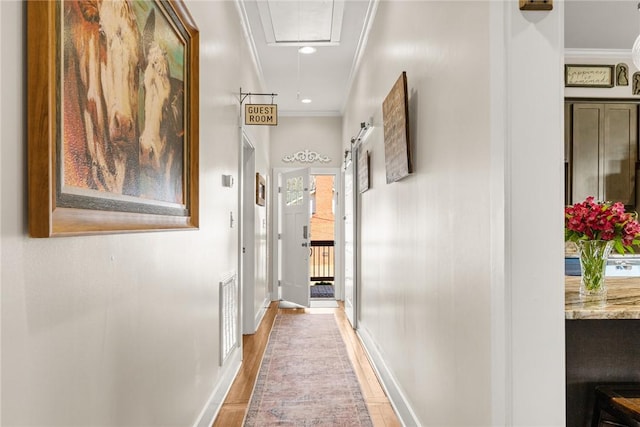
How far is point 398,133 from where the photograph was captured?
256 cm

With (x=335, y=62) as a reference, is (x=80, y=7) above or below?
below

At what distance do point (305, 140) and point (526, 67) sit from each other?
5792 mm

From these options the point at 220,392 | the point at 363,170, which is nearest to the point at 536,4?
the point at 220,392

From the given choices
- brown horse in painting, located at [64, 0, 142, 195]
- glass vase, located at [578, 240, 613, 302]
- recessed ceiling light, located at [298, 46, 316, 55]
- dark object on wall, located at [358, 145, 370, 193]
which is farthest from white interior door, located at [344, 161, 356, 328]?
brown horse in painting, located at [64, 0, 142, 195]

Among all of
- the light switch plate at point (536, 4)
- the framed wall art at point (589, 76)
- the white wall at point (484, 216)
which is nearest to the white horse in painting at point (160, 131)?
the white wall at point (484, 216)

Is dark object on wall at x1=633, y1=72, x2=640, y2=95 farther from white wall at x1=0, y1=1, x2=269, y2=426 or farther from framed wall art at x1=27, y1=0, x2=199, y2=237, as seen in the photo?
framed wall art at x1=27, y1=0, x2=199, y2=237

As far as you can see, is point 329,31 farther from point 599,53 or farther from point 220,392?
point 220,392

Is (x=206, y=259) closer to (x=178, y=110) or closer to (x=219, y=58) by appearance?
(x=178, y=110)

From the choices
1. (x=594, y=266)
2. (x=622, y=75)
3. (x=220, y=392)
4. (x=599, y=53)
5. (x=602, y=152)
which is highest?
(x=599, y=53)

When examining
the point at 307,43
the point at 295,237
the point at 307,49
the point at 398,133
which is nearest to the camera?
the point at 398,133

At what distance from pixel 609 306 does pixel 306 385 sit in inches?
88.9

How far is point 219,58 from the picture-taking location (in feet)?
9.61

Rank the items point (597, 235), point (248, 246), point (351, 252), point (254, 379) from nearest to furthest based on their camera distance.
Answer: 1. point (597, 235)
2. point (254, 379)
3. point (248, 246)
4. point (351, 252)

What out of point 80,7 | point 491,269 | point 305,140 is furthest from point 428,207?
point 305,140
